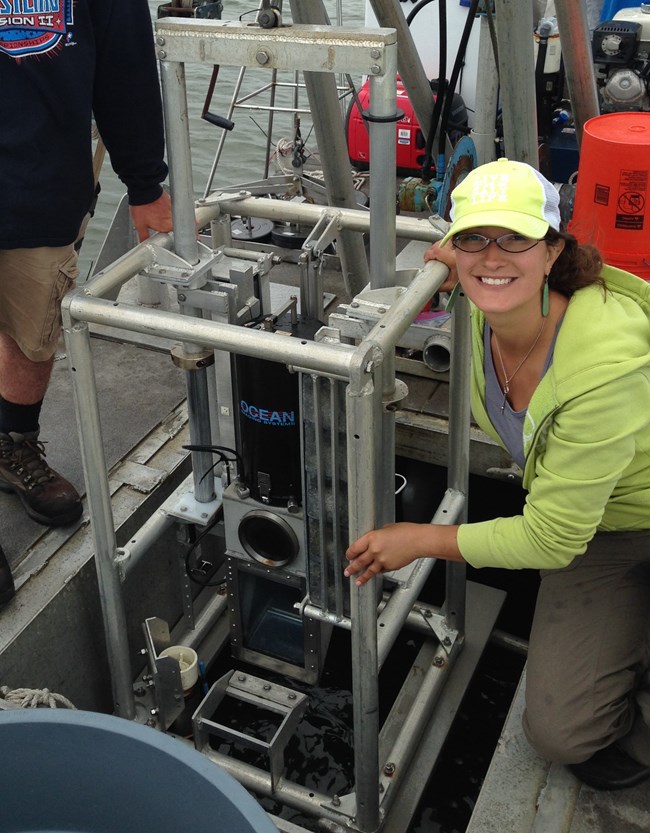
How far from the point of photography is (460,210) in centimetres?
158

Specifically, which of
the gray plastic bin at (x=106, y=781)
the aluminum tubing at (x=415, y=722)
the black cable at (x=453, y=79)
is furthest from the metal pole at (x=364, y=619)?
the black cable at (x=453, y=79)

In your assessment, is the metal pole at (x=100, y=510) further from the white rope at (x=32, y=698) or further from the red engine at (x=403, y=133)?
the red engine at (x=403, y=133)

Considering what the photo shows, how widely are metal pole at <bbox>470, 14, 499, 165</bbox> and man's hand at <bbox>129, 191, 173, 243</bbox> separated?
3.35 feet

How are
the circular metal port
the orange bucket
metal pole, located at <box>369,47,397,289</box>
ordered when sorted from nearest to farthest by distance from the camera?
metal pole, located at <box>369,47,397,289</box>
the circular metal port
the orange bucket

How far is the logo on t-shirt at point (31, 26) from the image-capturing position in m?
1.99

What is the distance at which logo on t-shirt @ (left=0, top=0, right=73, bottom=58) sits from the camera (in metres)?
1.99

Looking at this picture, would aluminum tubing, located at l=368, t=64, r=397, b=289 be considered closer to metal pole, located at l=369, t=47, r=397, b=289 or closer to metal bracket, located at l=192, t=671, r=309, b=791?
metal pole, located at l=369, t=47, r=397, b=289

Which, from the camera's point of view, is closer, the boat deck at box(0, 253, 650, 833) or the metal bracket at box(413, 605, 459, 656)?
the boat deck at box(0, 253, 650, 833)

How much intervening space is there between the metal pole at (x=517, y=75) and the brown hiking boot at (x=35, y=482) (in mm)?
→ 1546

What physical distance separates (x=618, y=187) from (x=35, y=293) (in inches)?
74.9

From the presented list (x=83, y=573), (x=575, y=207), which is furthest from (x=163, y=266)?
(x=575, y=207)

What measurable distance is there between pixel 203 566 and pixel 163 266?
988mm

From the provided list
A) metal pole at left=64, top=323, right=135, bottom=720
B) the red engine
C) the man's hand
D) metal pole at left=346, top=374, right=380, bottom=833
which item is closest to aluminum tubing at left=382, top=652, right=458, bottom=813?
metal pole at left=346, top=374, right=380, bottom=833

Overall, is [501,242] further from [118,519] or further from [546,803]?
[118,519]
